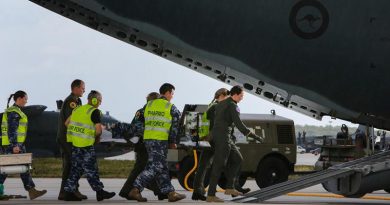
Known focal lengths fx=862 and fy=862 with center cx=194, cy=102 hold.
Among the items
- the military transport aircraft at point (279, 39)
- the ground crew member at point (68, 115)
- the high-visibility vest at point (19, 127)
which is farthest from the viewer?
the high-visibility vest at point (19, 127)

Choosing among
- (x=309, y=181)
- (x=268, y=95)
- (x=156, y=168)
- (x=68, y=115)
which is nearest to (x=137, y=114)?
(x=156, y=168)

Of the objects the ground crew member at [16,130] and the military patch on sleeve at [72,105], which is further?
the ground crew member at [16,130]

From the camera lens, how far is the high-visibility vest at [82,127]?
14219 millimetres

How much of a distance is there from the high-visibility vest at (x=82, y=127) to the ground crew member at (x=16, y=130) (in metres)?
1.25

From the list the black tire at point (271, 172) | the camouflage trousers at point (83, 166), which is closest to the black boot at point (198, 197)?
the camouflage trousers at point (83, 166)

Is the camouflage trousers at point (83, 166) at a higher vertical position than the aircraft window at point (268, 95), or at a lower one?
lower

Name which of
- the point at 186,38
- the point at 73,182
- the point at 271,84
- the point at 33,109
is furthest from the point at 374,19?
the point at 33,109

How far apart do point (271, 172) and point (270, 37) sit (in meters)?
7.67

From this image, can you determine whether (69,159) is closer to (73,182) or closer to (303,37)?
(73,182)

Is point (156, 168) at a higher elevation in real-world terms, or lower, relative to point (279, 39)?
lower

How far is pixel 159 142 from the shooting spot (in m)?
13.8

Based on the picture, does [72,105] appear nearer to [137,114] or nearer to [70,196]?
[137,114]

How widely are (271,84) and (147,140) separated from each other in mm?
2211

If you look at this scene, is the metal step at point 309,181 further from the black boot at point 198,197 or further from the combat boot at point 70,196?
the combat boot at point 70,196
